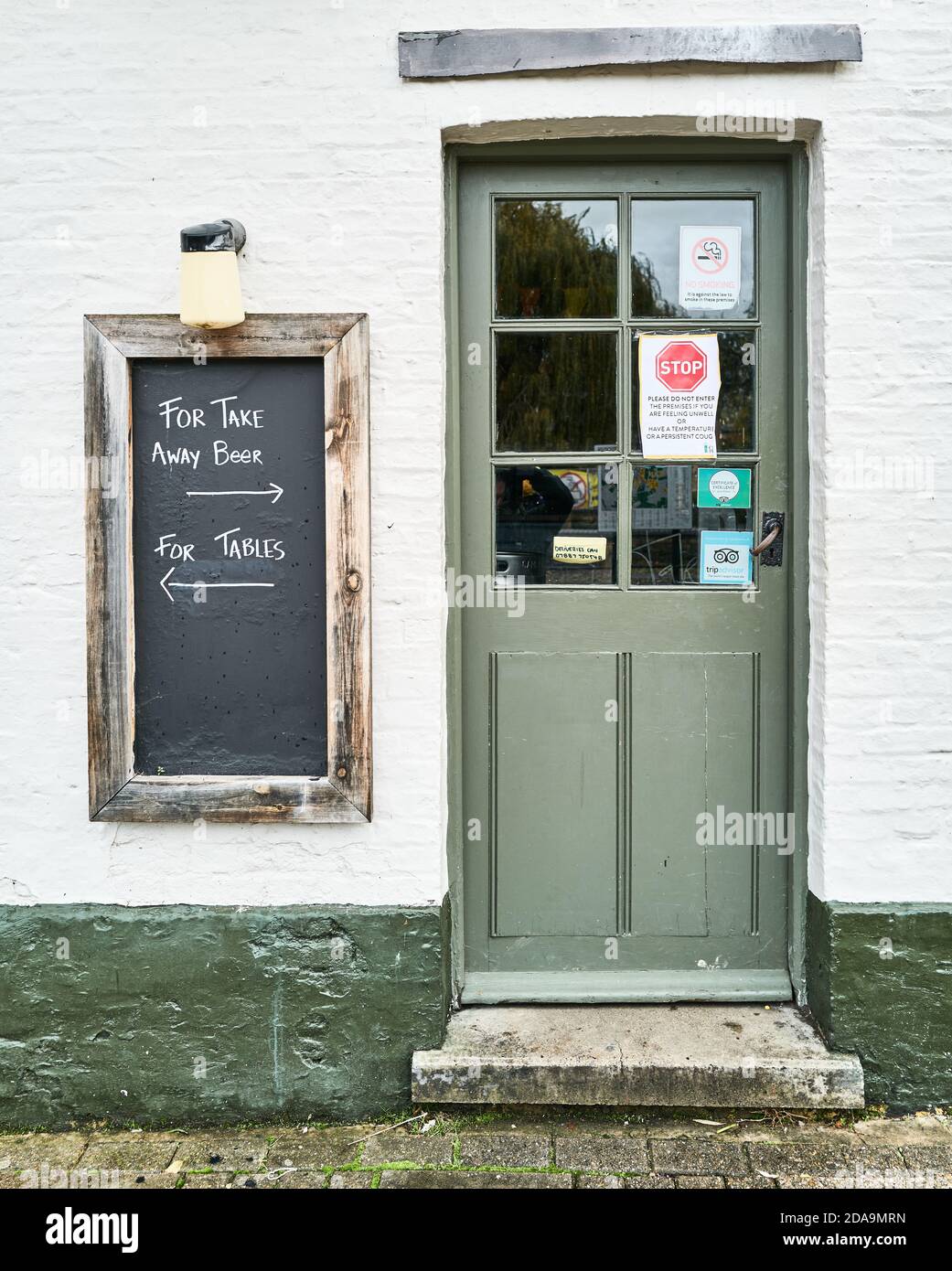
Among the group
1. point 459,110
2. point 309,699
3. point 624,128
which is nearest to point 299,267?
point 459,110

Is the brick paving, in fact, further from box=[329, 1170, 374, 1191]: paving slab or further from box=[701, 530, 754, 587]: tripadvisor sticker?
box=[701, 530, 754, 587]: tripadvisor sticker

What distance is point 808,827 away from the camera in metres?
3.36

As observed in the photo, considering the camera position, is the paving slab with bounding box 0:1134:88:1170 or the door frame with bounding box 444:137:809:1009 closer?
the paving slab with bounding box 0:1134:88:1170

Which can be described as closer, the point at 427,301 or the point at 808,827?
the point at 427,301

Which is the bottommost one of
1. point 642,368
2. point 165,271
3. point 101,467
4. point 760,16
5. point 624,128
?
point 101,467

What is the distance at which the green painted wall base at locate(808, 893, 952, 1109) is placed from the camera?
3182mm

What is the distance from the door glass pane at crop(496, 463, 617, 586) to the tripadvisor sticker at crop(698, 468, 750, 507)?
291 mm

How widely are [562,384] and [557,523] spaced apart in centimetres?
46

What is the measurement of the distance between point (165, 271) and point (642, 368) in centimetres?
154

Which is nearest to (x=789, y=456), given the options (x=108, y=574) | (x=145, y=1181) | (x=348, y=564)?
(x=348, y=564)

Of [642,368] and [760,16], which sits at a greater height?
[760,16]

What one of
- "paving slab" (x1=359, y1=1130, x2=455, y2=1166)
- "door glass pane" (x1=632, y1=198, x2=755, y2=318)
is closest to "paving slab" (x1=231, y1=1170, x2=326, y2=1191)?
"paving slab" (x1=359, y1=1130, x2=455, y2=1166)

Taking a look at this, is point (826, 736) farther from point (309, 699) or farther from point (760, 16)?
point (760, 16)

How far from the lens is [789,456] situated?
11.1ft
